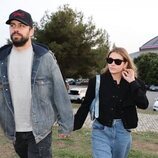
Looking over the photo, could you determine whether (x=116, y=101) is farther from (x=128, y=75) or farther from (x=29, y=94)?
(x=29, y=94)

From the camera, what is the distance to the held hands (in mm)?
4980

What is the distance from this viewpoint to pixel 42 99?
454 cm

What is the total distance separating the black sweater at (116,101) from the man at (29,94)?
15.2 inches

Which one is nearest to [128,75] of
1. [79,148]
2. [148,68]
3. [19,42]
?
[19,42]

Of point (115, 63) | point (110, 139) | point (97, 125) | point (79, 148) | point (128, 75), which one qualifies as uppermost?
point (115, 63)

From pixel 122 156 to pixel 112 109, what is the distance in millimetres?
524

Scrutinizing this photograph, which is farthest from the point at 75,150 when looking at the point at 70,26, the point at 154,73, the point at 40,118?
the point at 154,73

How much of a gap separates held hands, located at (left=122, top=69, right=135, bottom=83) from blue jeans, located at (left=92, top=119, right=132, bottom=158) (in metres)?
0.46

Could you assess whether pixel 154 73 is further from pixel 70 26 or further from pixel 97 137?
pixel 97 137

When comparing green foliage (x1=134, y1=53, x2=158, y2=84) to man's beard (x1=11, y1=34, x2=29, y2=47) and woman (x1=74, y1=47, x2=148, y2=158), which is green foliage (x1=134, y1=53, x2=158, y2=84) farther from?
man's beard (x1=11, y1=34, x2=29, y2=47)

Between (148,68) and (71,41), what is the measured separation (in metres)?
39.6

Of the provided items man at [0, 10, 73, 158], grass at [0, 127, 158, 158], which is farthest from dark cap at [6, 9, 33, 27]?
grass at [0, 127, 158, 158]

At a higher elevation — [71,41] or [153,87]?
[71,41]

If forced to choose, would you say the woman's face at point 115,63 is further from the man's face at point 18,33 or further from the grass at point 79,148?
the grass at point 79,148
